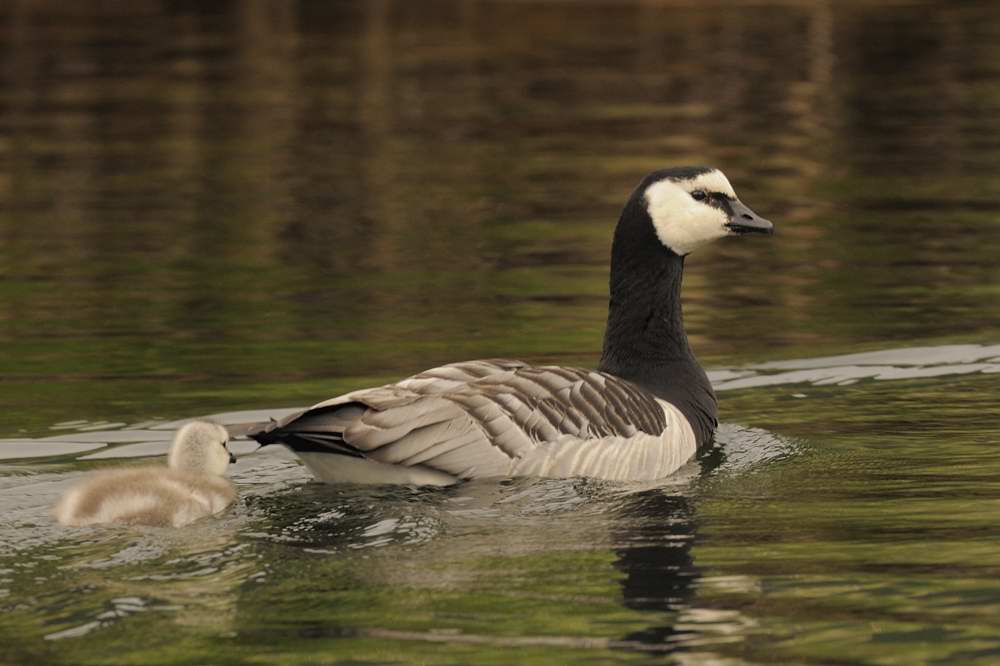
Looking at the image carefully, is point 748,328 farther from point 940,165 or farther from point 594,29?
point 594,29

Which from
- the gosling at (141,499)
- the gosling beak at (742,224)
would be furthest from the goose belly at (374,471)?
the gosling beak at (742,224)

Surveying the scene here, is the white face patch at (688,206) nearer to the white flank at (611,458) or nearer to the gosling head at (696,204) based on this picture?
the gosling head at (696,204)

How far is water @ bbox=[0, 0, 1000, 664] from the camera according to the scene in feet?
27.6

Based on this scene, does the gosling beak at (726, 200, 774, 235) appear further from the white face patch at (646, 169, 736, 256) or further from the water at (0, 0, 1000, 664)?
the water at (0, 0, 1000, 664)

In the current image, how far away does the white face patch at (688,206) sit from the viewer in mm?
12000

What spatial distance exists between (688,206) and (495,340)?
12.7ft

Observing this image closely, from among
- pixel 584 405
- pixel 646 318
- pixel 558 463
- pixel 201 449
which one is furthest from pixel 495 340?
pixel 201 449

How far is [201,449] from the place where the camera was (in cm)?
1048

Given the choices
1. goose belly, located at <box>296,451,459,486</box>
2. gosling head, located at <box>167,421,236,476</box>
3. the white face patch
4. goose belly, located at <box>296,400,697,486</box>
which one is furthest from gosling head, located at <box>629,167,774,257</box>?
gosling head, located at <box>167,421,236,476</box>

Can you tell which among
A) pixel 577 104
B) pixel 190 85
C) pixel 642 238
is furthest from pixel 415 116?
pixel 642 238

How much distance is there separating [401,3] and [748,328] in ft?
143

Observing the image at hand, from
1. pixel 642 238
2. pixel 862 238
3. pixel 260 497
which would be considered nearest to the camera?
pixel 260 497

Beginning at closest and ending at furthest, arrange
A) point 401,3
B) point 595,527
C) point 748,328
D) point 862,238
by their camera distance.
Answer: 1. point 595,527
2. point 748,328
3. point 862,238
4. point 401,3

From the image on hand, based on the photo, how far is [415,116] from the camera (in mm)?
33469
